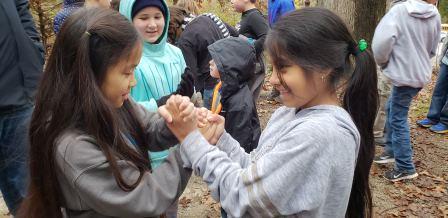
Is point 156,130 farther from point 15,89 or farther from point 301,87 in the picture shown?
point 15,89

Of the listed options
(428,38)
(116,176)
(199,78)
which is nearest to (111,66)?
(116,176)

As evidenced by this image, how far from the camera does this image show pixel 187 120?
1.54m

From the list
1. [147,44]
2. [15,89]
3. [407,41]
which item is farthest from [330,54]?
[407,41]

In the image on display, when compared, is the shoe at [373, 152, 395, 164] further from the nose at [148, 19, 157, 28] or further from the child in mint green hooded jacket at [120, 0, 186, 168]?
the nose at [148, 19, 157, 28]

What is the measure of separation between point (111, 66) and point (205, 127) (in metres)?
0.47

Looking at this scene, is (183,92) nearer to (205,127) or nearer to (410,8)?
(205,127)

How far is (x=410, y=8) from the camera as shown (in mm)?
3896

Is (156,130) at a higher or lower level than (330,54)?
lower

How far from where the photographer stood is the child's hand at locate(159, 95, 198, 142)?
1541 millimetres

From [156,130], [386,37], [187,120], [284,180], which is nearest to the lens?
[284,180]

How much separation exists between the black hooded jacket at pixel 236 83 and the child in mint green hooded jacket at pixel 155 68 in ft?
1.18

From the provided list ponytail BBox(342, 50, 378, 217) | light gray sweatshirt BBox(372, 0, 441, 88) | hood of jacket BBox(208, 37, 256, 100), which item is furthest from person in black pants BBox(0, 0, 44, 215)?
light gray sweatshirt BBox(372, 0, 441, 88)

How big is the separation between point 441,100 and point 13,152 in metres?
5.47

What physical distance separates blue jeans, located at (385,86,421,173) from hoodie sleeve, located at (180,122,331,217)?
312cm
